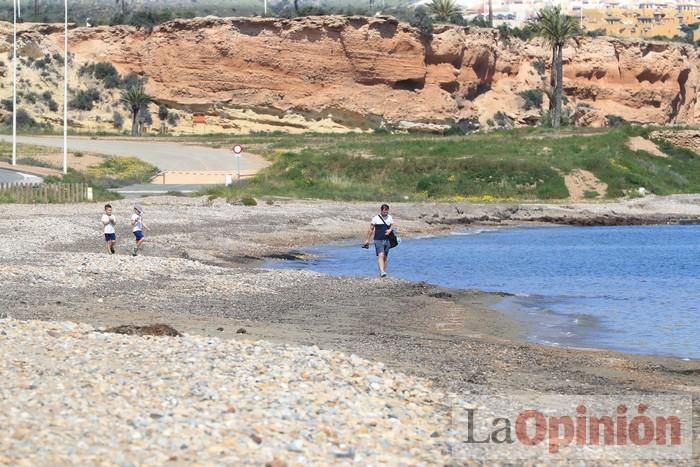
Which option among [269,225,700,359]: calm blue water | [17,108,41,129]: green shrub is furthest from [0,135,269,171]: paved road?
[269,225,700,359]: calm blue water

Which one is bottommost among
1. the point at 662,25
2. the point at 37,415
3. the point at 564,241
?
the point at 564,241

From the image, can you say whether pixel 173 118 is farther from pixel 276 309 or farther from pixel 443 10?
pixel 276 309

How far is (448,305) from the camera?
21.9 metres

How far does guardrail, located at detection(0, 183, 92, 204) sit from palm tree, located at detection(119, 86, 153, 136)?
3455cm

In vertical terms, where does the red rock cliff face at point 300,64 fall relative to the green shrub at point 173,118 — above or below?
above

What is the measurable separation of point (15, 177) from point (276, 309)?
31.2 m

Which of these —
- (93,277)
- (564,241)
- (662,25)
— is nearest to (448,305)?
(93,277)

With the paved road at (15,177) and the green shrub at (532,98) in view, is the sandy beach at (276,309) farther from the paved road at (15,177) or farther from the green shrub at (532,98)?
the green shrub at (532,98)

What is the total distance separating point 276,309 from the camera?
1944 cm

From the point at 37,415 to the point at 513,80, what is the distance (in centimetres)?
9010

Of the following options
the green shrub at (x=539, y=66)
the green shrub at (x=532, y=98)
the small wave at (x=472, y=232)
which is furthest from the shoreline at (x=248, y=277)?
the green shrub at (x=539, y=66)

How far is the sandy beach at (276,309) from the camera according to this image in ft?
43.2

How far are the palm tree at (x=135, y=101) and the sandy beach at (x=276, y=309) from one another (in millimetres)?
41366

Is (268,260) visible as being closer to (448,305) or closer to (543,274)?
(543,274)
